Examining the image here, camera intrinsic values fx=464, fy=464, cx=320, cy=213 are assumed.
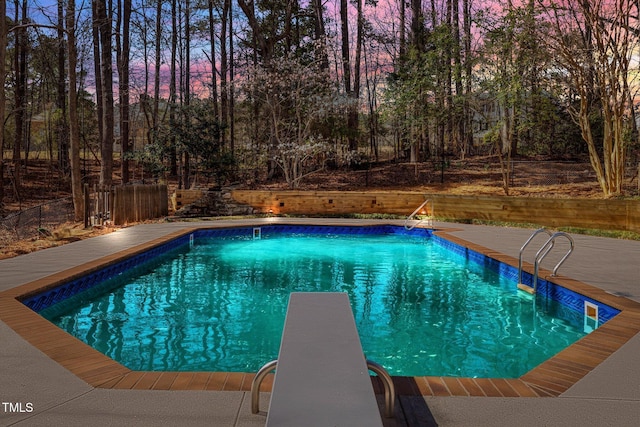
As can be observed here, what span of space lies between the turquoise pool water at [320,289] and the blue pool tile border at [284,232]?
0.10 metres

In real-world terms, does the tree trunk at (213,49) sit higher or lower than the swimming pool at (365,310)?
higher

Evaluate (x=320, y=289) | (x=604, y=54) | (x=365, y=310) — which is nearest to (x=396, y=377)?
(x=365, y=310)

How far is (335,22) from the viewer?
2527 cm

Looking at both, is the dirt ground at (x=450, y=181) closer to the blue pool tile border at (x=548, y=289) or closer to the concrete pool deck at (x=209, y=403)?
the blue pool tile border at (x=548, y=289)

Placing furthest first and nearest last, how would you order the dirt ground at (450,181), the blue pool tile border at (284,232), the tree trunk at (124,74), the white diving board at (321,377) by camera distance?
the tree trunk at (124,74), the dirt ground at (450,181), the blue pool tile border at (284,232), the white diving board at (321,377)

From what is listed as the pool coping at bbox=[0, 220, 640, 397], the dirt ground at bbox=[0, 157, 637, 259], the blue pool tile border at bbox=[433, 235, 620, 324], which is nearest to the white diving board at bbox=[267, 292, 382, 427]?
the pool coping at bbox=[0, 220, 640, 397]

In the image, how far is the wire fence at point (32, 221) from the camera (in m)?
9.90

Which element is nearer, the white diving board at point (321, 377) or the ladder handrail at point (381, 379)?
the white diving board at point (321, 377)

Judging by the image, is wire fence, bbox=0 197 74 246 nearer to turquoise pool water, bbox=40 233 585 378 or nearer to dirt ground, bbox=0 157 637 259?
dirt ground, bbox=0 157 637 259

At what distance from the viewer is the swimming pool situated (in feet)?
13.1

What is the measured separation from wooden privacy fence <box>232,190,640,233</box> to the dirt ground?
10.2 ft

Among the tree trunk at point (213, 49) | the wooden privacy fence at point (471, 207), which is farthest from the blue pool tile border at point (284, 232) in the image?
the tree trunk at point (213, 49)

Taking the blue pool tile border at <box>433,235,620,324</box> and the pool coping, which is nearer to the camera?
the pool coping

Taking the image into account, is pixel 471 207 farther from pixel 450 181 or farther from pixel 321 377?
pixel 321 377
